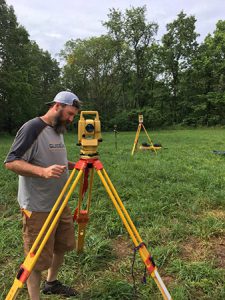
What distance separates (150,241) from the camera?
12.2 ft

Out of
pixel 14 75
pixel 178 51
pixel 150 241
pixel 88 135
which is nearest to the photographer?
pixel 88 135

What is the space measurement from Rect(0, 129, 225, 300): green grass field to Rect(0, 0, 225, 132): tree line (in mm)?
25631

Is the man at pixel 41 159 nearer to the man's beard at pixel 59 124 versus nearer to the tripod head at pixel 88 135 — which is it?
the man's beard at pixel 59 124

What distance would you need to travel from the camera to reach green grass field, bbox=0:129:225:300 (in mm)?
2865

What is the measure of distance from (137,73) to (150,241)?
35.8 meters

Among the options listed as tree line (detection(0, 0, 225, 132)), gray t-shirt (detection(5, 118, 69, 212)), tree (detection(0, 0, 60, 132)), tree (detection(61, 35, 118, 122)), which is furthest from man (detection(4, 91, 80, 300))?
tree (detection(61, 35, 118, 122))

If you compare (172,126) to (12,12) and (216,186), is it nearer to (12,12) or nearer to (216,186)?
(12,12)

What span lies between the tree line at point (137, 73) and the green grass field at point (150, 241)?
2563 cm

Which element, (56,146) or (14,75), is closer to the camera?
(56,146)

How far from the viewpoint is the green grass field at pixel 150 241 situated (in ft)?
9.40

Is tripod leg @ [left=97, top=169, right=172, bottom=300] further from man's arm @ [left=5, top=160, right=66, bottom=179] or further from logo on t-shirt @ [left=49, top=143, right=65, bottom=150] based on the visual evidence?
logo on t-shirt @ [left=49, top=143, right=65, bottom=150]

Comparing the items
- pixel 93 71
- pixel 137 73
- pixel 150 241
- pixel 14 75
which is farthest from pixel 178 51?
pixel 150 241

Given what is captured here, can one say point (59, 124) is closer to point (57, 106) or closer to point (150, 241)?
point (57, 106)

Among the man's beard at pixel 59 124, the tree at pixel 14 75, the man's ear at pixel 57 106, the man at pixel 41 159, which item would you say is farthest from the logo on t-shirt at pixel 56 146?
the tree at pixel 14 75
